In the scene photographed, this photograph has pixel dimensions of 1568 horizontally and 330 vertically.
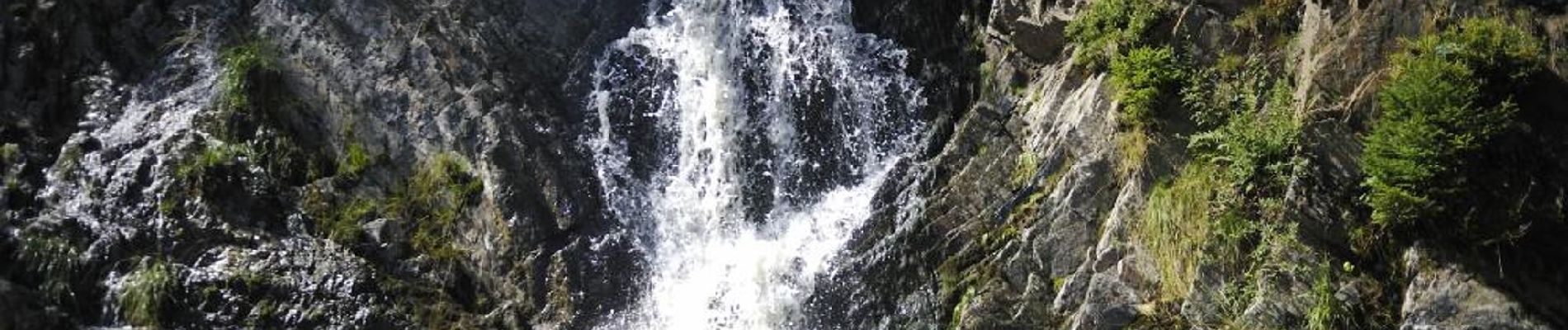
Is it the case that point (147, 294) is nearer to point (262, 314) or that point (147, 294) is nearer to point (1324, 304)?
point (262, 314)

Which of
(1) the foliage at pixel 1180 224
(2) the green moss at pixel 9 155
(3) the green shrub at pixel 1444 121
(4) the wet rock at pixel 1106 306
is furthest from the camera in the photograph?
(2) the green moss at pixel 9 155

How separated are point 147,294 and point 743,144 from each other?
20.1 feet

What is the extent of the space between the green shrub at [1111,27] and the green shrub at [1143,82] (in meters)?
0.32

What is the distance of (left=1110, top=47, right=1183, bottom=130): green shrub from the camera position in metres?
11.9

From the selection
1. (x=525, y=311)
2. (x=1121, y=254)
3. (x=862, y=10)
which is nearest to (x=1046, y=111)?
(x=1121, y=254)

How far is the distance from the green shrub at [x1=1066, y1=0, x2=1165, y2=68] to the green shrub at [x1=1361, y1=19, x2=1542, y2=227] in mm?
2344

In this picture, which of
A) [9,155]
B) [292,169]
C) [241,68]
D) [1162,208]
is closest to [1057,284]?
[1162,208]

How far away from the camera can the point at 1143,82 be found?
11969 millimetres

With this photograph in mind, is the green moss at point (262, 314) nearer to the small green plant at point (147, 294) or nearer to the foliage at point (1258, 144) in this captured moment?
the small green plant at point (147, 294)

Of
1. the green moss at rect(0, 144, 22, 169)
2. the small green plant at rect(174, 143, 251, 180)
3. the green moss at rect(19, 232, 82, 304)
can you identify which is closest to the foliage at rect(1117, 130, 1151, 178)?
the small green plant at rect(174, 143, 251, 180)

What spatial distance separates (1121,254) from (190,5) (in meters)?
10.5

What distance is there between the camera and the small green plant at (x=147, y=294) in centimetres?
1235

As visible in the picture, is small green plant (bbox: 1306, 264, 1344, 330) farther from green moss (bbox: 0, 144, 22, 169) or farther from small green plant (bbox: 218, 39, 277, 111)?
green moss (bbox: 0, 144, 22, 169)

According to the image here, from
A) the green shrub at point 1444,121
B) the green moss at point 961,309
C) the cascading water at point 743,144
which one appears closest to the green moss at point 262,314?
the cascading water at point 743,144
